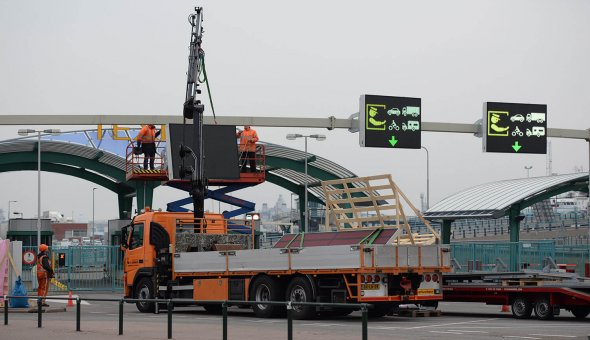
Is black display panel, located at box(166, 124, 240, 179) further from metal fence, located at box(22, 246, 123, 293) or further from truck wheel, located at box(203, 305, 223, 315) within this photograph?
metal fence, located at box(22, 246, 123, 293)

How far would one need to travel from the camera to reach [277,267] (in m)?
23.8

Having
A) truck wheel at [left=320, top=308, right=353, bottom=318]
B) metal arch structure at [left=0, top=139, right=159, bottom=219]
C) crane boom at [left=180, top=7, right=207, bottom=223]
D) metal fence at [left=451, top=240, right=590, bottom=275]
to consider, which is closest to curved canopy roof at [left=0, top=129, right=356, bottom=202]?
metal arch structure at [left=0, top=139, right=159, bottom=219]

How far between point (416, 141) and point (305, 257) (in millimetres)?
9153

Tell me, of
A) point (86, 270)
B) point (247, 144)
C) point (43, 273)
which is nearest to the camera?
point (43, 273)

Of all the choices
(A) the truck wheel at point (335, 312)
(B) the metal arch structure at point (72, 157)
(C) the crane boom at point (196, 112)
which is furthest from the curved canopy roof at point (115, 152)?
(A) the truck wheel at point (335, 312)

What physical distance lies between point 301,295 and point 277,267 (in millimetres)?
1008

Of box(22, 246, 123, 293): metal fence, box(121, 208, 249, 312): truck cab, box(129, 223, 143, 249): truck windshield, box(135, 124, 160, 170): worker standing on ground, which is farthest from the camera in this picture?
box(22, 246, 123, 293): metal fence

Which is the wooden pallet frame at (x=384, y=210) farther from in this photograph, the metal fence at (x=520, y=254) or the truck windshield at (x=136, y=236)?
the metal fence at (x=520, y=254)

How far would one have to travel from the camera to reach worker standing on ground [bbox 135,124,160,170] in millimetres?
39156

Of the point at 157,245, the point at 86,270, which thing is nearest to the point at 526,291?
the point at 157,245

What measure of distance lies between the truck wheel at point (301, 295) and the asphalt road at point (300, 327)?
0.36m

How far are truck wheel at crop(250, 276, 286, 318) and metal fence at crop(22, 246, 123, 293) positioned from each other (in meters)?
22.3

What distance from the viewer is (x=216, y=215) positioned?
95.8 ft

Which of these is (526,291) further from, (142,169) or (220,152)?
(142,169)
